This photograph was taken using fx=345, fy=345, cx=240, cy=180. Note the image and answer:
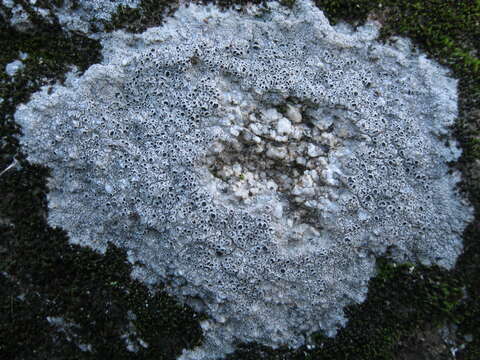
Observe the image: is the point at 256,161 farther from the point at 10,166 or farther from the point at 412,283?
the point at 10,166

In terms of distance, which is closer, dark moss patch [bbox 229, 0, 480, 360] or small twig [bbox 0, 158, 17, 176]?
small twig [bbox 0, 158, 17, 176]

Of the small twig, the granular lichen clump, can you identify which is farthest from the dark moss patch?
the small twig

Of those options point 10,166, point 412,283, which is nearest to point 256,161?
point 412,283

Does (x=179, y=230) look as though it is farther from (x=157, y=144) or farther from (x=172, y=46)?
(x=172, y=46)

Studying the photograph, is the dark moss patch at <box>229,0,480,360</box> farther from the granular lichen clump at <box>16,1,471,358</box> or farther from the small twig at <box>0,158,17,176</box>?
the small twig at <box>0,158,17,176</box>

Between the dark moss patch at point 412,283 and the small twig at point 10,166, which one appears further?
the dark moss patch at point 412,283

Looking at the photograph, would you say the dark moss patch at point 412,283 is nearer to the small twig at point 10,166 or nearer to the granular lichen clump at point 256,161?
the granular lichen clump at point 256,161

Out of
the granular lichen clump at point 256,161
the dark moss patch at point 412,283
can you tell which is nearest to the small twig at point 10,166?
the granular lichen clump at point 256,161

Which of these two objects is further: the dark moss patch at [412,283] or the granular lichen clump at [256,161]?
the dark moss patch at [412,283]
